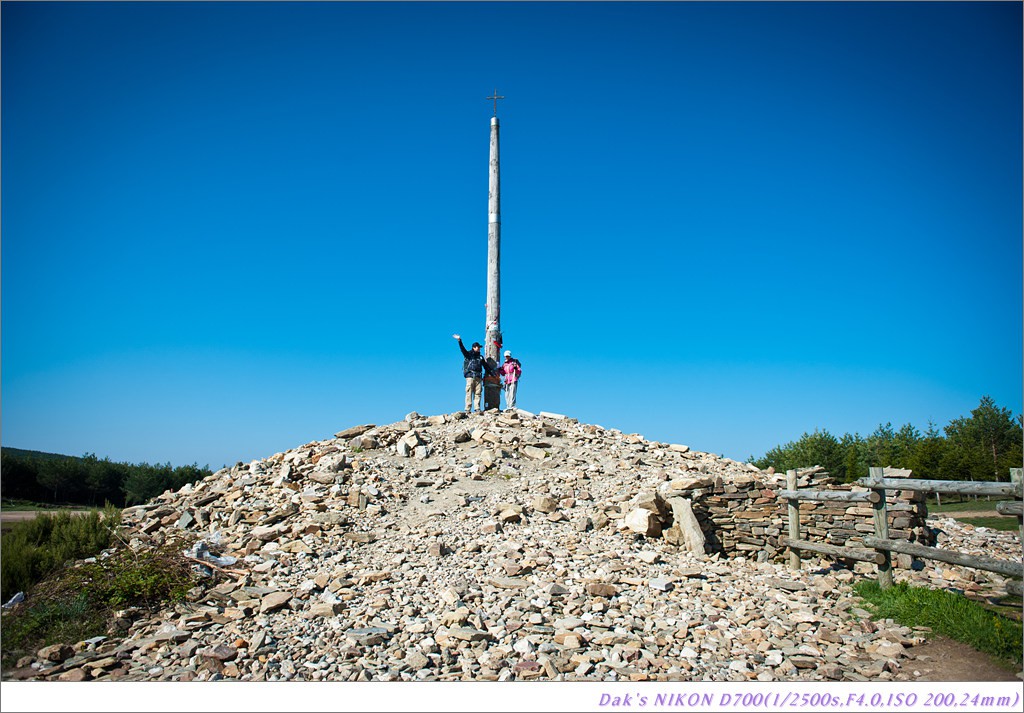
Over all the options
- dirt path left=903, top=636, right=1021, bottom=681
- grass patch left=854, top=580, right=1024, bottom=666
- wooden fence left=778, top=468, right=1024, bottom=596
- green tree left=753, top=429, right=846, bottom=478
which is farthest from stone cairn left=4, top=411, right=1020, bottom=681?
green tree left=753, top=429, right=846, bottom=478

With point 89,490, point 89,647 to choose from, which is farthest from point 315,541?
point 89,490

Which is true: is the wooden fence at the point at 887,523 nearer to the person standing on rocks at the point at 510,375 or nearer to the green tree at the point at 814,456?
the person standing on rocks at the point at 510,375

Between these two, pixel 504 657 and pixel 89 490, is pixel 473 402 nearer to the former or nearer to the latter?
pixel 504 657

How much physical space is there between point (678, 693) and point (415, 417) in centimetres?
1096

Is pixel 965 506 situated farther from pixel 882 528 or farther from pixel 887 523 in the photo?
pixel 882 528

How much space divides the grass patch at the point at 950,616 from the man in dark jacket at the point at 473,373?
390 inches

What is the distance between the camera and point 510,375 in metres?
17.0

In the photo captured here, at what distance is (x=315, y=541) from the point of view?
33.1ft

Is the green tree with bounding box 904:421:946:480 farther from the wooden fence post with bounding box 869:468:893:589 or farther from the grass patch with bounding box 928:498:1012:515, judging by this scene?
the wooden fence post with bounding box 869:468:893:589

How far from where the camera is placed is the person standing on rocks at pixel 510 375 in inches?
666

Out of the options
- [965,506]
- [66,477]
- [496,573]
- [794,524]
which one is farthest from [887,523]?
[66,477]

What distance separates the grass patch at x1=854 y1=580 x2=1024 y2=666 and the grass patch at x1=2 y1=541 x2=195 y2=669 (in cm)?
954

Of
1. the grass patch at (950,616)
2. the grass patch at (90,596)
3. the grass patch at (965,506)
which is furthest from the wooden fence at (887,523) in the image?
the grass patch at (965,506)

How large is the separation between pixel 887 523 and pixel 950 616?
2226 millimetres
